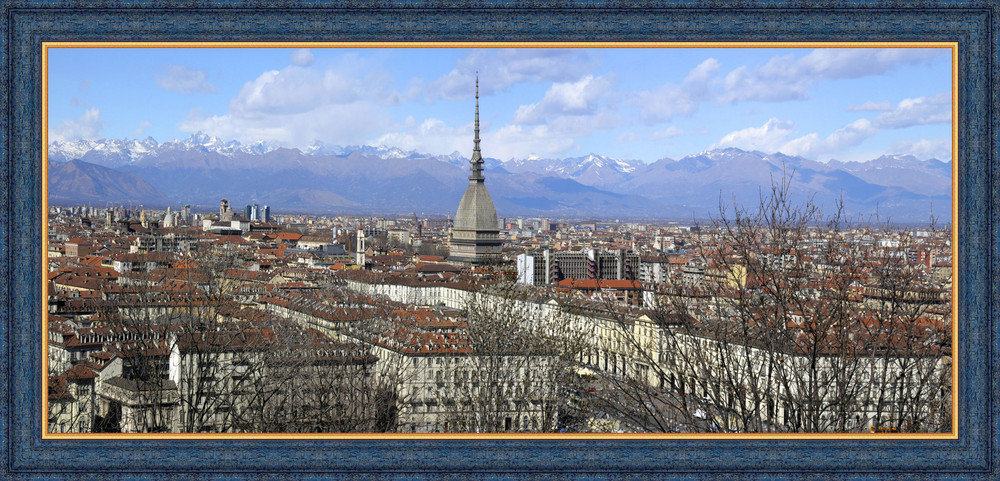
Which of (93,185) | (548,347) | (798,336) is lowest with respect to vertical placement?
(548,347)

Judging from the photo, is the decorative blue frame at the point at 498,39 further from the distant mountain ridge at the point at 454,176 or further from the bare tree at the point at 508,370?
the bare tree at the point at 508,370

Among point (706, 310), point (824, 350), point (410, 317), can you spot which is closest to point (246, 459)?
point (824, 350)

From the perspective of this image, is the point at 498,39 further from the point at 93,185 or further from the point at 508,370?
the point at 508,370

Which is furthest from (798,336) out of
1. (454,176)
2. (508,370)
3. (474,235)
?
(474,235)

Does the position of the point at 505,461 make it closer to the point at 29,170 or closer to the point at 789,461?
the point at 789,461

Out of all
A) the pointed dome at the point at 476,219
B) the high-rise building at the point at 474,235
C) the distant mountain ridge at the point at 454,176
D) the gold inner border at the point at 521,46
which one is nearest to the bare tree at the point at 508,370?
the distant mountain ridge at the point at 454,176

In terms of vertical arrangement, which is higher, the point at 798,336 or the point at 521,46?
the point at 521,46

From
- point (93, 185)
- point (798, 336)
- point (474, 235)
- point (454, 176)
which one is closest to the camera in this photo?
point (798, 336)

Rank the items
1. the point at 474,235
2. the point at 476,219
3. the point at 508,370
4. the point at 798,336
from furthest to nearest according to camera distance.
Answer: the point at 474,235 < the point at 476,219 < the point at 508,370 < the point at 798,336

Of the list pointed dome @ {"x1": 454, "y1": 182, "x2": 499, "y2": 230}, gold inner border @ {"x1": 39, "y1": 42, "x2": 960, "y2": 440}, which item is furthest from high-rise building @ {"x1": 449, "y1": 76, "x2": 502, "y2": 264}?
gold inner border @ {"x1": 39, "y1": 42, "x2": 960, "y2": 440}
